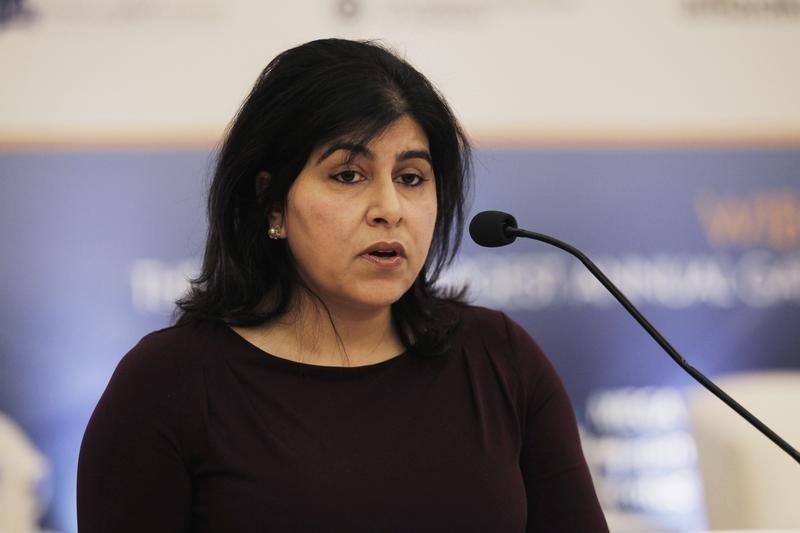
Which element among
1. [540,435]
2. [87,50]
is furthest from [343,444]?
[87,50]

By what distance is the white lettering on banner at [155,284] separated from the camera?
254 centimetres

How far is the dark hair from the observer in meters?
A: 1.40

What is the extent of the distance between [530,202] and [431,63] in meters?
0.46

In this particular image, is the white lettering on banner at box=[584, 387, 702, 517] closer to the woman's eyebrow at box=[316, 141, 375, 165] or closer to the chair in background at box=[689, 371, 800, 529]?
the chair in background at box=[689, 371, 800, 529]

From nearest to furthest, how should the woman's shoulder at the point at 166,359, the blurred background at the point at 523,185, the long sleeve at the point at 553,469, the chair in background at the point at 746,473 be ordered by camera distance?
the woman's shoulder at the point at 166,359 → the long sleeve at the point at 553,469 → the chair in background at the point at 746,473 → the blurred background at the point at 523,185

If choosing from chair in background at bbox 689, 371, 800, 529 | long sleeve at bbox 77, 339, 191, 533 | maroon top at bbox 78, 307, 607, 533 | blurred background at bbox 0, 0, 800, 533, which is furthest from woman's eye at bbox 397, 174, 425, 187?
blurred background at bbox 0, 0, 800, 533

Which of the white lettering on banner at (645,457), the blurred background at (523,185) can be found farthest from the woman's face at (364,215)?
the white lettering on banner at (645,457)

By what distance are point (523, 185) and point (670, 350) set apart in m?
1.49

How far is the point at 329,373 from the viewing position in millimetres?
1465

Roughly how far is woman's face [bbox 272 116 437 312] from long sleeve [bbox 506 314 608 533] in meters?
0.32

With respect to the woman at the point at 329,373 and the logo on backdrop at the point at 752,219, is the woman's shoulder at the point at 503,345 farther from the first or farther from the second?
the logo on backdrop at the point at 752,219

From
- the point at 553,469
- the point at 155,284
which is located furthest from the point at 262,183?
the point at 155,284

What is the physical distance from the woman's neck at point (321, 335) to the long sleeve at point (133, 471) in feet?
0.62

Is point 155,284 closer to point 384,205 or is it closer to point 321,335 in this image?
point 321,335
